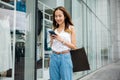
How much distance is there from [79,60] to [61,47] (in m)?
0.24

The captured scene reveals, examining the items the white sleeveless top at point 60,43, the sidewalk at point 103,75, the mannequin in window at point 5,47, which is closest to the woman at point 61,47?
the white sleeveless top at point 60,43

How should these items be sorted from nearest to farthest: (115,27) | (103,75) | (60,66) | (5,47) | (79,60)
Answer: (60,66) → (79,60) → (5,47) → (103,75) → (115,27)

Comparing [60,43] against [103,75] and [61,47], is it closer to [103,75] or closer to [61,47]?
[61,47]

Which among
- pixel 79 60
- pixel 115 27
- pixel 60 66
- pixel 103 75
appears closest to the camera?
pixel 60 66

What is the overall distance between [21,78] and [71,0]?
2.96m

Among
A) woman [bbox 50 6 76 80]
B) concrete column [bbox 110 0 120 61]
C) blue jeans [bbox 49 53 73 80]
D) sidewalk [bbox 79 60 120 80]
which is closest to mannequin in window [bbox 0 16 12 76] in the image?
woman [bbox 50 6 76 80]

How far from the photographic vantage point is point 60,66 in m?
2.52

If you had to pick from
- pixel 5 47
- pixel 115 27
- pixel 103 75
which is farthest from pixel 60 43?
pixel 115 27

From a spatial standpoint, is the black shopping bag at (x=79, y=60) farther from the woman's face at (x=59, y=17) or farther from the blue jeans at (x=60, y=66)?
the woman's face at (x=59, y=17)

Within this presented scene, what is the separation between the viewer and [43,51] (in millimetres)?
4645

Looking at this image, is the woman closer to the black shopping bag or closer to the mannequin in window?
the black shopping bag

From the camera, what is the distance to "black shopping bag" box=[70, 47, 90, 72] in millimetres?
2648

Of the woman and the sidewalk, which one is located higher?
the woman

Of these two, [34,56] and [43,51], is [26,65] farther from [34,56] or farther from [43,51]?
[43,51]
